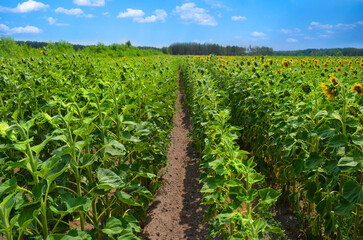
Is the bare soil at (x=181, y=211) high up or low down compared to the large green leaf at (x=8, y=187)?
down

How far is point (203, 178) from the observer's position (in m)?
2.83

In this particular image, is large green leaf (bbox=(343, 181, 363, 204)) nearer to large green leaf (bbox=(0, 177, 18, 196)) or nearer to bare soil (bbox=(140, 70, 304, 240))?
bare soil (bbox=(140, 70, 304, 240))

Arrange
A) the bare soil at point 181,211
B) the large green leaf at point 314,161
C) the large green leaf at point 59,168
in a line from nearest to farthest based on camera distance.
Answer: the large green leaf at point 59,168
the large green leaf at point 314,161
the bare soil at point 181,211

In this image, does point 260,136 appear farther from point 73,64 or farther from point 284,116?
point 73,64

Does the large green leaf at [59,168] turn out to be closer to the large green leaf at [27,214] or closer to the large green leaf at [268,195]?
the large green leaf at [27,214]

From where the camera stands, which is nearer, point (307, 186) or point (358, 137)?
point (358, 137)

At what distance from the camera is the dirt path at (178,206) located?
350cm

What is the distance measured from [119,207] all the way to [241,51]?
83609 mm

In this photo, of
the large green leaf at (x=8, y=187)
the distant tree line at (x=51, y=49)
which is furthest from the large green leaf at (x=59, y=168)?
the distant tree line at (x=51, y=49)

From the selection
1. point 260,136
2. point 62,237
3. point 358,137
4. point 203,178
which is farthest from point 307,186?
point 62,237

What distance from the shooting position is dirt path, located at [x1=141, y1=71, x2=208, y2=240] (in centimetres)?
350

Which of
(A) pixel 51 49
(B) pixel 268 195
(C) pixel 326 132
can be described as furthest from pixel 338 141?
(A) pixel 51 49

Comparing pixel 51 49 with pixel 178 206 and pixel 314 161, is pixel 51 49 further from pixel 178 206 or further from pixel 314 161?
pixel 314 161

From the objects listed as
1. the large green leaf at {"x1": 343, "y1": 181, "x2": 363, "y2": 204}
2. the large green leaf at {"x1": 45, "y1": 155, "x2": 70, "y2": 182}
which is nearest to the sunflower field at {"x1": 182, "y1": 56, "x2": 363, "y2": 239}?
the large green leaf at {"x1": 343, "y1": 181, "x2": 363, "y2": 204}
